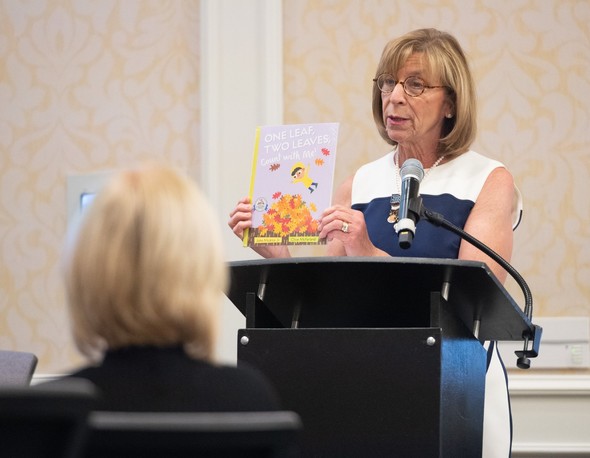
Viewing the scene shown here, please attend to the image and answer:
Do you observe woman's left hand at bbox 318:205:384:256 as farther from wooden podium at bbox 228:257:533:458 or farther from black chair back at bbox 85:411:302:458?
black chair back at bbox 85:411:302:458

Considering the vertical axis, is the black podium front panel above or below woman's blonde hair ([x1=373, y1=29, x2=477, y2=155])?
below

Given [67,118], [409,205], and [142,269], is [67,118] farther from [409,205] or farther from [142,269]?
[142,269]

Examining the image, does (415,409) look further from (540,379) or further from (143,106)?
(143,106)

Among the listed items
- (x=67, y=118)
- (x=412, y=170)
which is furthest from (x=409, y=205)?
(x=67, y=118)

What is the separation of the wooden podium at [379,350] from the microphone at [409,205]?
3.5 inches

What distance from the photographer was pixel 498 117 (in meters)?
3.84

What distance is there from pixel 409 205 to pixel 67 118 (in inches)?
89.5

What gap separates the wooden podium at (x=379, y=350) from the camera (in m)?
1.99

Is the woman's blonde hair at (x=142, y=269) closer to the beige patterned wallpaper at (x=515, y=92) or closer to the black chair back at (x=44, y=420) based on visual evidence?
the black chair back at (x=44, y=420)

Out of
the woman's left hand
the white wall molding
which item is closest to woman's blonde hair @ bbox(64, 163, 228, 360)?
the woman's left hand

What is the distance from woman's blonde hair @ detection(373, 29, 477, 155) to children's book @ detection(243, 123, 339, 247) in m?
0.37

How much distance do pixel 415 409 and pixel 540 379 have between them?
181 cm

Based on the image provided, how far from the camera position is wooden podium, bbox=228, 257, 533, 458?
1987 mm

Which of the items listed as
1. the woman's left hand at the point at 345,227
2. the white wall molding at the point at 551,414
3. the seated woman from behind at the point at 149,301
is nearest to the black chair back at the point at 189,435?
the seated woman from behind at the point at 149,301
